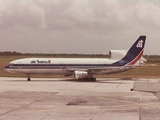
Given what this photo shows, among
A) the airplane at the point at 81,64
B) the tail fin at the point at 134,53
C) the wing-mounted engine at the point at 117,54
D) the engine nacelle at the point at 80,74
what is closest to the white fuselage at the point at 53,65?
the airplane at the point at 81,64

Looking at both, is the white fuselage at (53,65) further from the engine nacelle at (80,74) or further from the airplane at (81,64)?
the engine nacelle at (80,74)

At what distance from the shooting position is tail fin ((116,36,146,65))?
50019 mm

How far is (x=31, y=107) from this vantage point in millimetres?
20438

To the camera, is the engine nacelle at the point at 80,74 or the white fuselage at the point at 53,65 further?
the white fuselage at the point at 53,65

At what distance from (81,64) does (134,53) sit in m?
8.72

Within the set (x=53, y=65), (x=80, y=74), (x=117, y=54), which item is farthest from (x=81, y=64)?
(x=117, y=54)

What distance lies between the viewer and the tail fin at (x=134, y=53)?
164 feet

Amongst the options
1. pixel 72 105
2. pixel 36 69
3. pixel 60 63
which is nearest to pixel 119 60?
pixel 60 63

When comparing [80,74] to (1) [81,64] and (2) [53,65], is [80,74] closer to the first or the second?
(1) [81,64]

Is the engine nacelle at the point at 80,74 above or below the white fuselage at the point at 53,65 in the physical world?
below

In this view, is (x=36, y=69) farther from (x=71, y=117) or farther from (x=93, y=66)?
(x=71, y=117)

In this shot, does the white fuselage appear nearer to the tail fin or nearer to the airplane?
the airplane

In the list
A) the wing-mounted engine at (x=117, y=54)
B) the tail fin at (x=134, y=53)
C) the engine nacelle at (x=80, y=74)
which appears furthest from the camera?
the wing-mounted engine at (x=117, y=54)

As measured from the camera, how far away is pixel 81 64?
4878 cm
